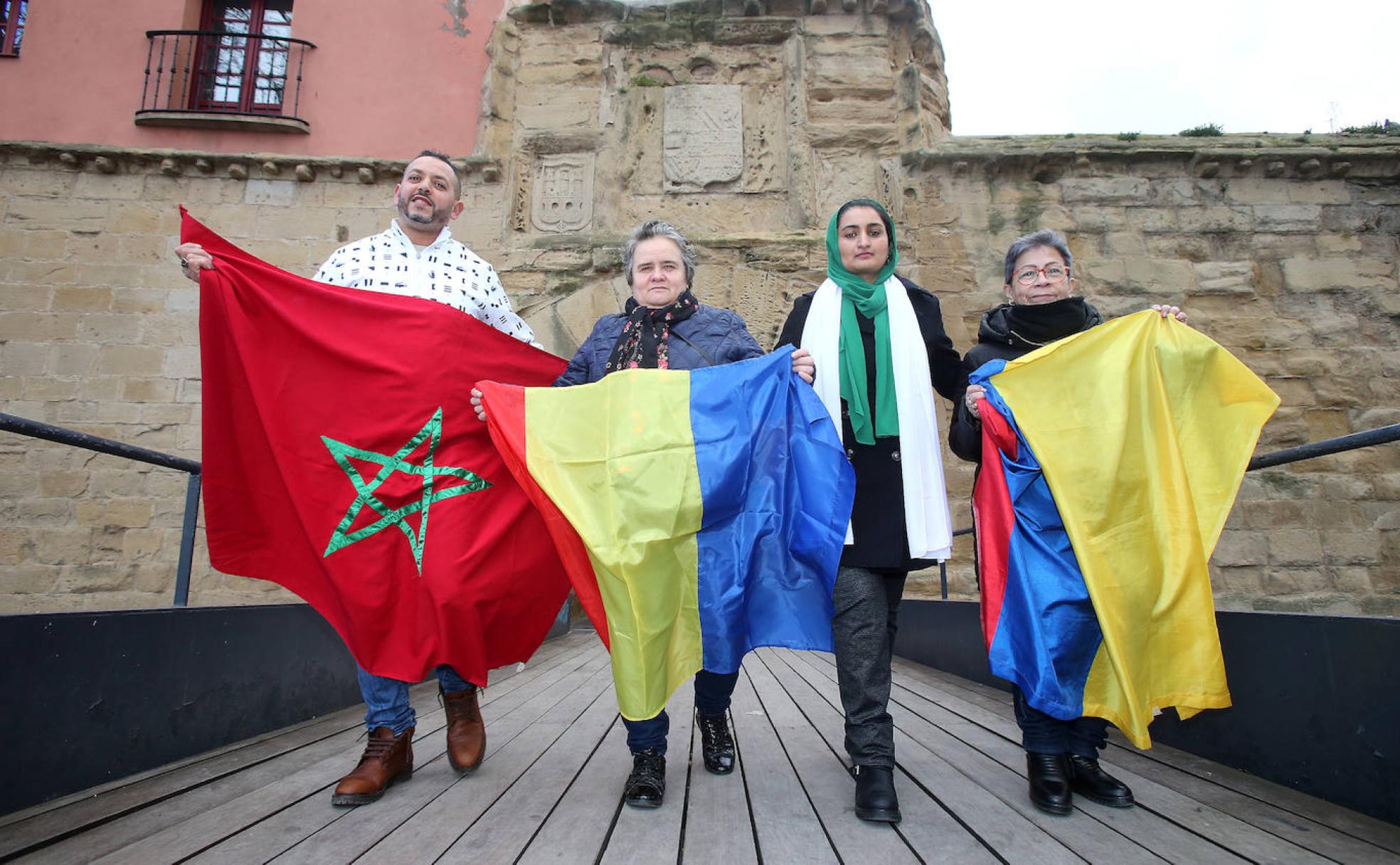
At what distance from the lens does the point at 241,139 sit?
6.83 metres

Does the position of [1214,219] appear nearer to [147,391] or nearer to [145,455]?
[145,455]

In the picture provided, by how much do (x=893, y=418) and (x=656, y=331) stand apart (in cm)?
75

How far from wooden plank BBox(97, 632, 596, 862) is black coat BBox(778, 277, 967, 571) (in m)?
1.48

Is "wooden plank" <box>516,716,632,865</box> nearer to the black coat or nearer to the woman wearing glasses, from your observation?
the black coat

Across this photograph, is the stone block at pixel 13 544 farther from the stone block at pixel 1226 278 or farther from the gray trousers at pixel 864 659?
the stone block at pixel 1226 278

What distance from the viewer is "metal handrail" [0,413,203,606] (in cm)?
192

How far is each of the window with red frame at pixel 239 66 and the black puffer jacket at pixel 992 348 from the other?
7310 millimetres

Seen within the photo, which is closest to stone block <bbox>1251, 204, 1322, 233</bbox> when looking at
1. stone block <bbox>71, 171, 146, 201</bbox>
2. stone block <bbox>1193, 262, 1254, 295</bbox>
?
stone block <bbox>1193, 262, 1254, 295</bbox>

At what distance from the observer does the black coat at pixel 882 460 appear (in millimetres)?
1982

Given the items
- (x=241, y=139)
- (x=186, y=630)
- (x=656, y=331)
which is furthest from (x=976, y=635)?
(x=241, y=139)

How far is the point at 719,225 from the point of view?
6375mm

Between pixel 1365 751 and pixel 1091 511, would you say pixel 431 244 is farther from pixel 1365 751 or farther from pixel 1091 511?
pixel 1365 751

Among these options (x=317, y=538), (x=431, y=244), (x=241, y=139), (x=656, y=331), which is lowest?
(x=317, y=538)

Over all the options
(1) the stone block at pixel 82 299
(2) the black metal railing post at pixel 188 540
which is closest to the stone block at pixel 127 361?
(1) the stone block at pixel 82 299
